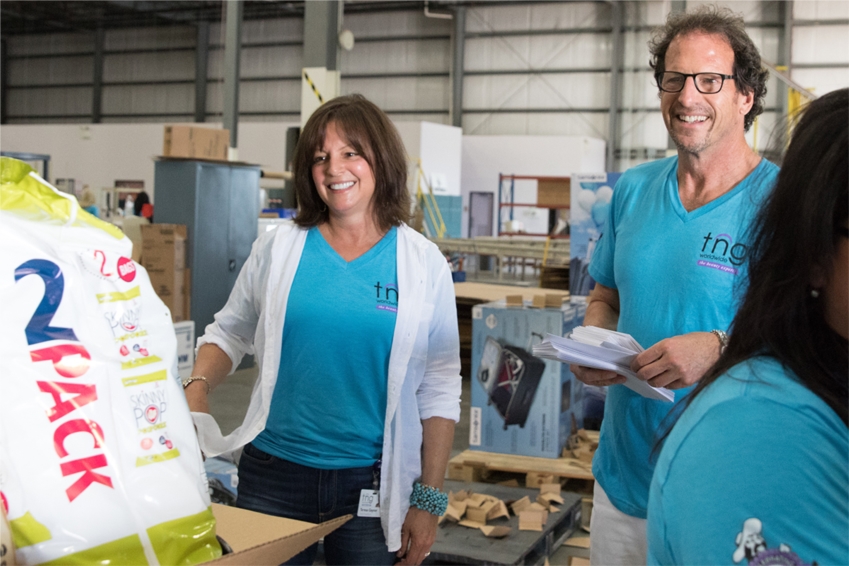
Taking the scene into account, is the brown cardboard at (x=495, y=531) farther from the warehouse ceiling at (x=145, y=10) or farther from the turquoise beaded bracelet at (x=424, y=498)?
the warehouse ceiling at (x=145, y=10)

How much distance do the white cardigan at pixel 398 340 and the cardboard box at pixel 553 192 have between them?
15217mm

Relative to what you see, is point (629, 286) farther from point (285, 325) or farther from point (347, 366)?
point (285, 325)

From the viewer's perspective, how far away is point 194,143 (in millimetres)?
7195

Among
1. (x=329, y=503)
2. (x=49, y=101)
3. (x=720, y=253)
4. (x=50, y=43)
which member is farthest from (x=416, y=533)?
(x=50, y=43)

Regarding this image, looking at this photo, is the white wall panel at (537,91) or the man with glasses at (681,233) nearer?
the man with glasses at (681,233)

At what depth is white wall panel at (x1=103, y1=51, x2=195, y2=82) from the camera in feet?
73.8

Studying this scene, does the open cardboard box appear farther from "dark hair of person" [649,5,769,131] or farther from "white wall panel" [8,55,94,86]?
"white wall panel" [8,55,94,86]

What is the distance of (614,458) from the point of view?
5.94ft

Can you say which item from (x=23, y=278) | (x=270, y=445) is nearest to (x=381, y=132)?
(x=270, y=445)

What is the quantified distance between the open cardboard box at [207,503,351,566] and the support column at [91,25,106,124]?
24093mm

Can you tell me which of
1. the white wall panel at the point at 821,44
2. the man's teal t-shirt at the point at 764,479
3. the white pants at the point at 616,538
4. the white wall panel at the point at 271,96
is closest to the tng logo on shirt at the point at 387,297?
the white pants at the point at 616,538

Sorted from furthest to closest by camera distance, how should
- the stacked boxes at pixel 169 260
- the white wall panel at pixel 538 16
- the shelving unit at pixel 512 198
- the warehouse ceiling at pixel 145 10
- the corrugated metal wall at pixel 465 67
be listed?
the warehouse ceiling at pixel 145 10 → the white wall panel at pixel 538 16 → the corrugated metal wall at pixel 465 67 → the shelving unit at pixel 512 198 → the stacked boxes at pixel 169 260

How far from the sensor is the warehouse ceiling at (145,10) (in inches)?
820

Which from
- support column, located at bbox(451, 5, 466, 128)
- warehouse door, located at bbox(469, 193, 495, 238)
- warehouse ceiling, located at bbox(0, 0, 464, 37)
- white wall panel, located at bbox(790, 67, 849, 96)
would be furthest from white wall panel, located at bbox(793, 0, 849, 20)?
warehouse door, located at bbox(469, 193, 495, 238)
